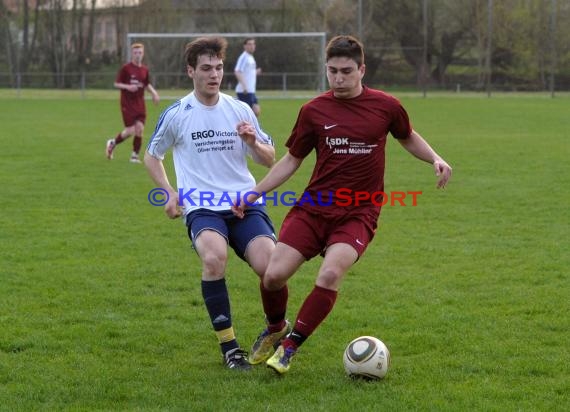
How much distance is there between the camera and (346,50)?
4.79 metres

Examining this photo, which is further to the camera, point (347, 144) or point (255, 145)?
point (255, 145)

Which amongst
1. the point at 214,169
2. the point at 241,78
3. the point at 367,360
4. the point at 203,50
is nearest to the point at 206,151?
the point at 214,169

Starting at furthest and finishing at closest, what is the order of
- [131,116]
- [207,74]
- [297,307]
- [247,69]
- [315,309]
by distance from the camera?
[247,69]
[131,116]
[297,307]
[207,74]
[315,309]

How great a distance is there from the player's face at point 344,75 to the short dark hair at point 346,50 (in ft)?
0.07

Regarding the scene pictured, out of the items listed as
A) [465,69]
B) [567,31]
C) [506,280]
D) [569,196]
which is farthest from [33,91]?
[506,280]

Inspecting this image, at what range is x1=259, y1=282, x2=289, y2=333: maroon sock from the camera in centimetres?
514

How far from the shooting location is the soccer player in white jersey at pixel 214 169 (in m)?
5.05

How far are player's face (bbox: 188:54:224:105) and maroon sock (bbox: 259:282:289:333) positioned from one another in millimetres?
1169

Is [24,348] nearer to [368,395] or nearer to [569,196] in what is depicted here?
[368,395]

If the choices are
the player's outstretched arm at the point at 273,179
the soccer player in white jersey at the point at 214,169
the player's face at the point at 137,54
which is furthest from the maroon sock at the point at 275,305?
the player's face at the point at 137,54

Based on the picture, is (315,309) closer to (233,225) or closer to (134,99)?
(233,225)

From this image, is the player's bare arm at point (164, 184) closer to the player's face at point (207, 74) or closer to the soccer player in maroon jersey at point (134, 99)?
the player's face at point (207, 74)

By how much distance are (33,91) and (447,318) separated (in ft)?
131

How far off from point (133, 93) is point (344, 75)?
11.1 metres
